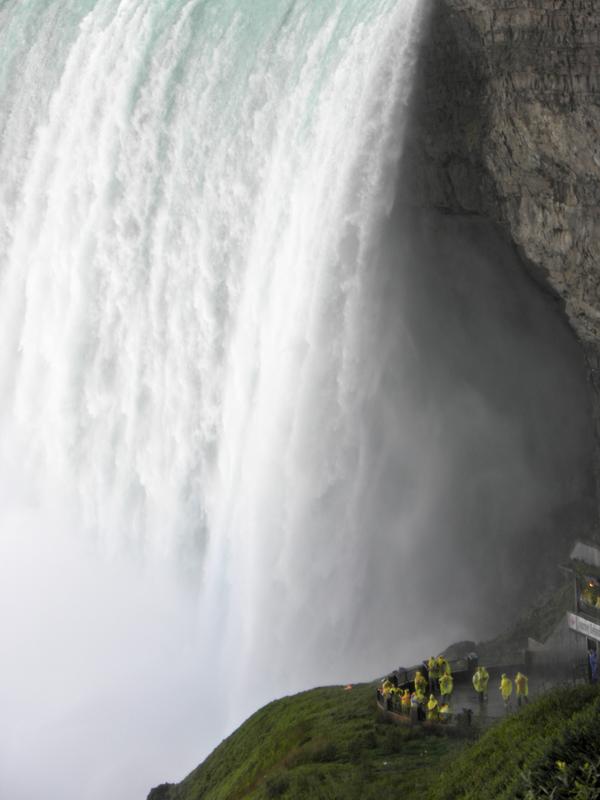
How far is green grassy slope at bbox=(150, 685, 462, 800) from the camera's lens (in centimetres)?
1752

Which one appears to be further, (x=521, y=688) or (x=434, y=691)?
(x=434, y=691)

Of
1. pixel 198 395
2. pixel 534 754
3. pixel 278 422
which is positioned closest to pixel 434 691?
pixel 534 754

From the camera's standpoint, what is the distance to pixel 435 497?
2873cm

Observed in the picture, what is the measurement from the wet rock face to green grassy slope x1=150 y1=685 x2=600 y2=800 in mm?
9232

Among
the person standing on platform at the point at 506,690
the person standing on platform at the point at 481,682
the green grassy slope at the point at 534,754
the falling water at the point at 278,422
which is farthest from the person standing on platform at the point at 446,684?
the falling water at the point at 278,422

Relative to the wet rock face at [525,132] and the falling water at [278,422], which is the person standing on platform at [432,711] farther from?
the wet rock face at [525,132]

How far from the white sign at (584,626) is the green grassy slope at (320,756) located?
278cm

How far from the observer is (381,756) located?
1844cm

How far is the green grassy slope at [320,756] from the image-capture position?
17516 millimetres

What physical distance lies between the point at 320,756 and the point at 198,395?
519 inches

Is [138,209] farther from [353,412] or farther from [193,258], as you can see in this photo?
[353,412]

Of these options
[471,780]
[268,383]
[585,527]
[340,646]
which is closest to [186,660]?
[340,646]

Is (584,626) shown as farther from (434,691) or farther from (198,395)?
(198,395)

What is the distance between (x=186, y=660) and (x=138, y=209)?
39.8 ft
